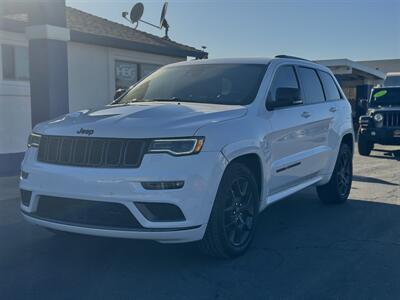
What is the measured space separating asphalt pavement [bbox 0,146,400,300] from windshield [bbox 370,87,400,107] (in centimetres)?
926

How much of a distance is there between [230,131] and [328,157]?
2.63 m

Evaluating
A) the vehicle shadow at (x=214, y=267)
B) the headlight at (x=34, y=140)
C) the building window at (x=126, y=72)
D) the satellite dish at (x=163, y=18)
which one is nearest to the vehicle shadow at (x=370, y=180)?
the vehicle shadow at (x=214, y=267)

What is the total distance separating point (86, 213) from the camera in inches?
173

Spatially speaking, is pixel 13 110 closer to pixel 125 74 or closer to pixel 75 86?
pixel 75 86

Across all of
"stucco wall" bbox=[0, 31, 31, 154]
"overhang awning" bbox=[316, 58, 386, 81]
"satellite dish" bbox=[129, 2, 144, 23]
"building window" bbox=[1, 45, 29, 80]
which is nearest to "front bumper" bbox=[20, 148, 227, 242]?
"stucco wall" bbox=[0, 31, 31, 154]

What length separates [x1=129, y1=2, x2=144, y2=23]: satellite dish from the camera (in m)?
17.6

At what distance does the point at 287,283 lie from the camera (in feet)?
14.1

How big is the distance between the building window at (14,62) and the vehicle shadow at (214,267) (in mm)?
6175

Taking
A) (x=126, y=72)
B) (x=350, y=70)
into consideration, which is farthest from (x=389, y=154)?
(x=350, y=70)

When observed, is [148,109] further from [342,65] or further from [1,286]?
[342,65]

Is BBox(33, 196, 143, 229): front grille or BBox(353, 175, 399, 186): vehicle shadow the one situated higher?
BBox(33, 196, 143, 229): front grille

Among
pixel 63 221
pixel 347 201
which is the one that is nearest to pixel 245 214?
pixel 63 221

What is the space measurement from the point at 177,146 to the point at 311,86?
306 centimetres

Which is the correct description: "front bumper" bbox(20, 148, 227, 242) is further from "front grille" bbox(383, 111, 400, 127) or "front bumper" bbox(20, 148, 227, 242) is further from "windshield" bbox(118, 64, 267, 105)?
"front grille" bbox(383, 111, 400, 127)
